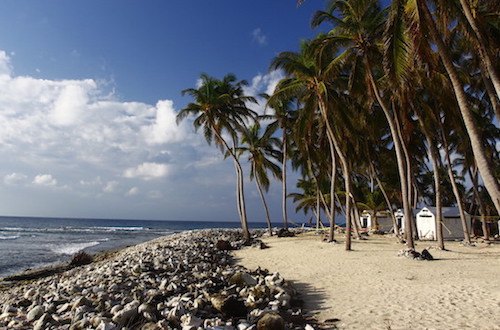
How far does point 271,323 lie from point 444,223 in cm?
2287

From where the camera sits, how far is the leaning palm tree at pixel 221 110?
19.7 m

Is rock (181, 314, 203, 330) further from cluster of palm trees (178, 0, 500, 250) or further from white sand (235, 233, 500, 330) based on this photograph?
cluster of palm trees (178, 0, 500, 250)

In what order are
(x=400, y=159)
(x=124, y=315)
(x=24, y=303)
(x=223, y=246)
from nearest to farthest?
(x=124, y=315)
(x=24, y=303)
(x=400, y=159)
(x=223, y=246)

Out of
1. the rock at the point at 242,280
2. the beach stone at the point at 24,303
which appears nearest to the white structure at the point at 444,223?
the rock at the point at 242,280

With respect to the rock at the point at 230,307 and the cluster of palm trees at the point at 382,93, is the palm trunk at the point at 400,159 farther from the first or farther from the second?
the rock at the point at 230,307

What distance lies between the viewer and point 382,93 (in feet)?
56.4

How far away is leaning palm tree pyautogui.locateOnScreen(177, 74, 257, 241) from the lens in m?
19.7

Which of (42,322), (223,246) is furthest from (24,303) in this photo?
(223,246)

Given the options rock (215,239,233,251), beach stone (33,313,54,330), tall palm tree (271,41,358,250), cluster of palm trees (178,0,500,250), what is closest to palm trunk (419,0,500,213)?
cluster of palm trees (178,0,500,250)

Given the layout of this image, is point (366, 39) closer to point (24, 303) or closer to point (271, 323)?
point (271, 323)

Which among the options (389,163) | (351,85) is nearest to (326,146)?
(351,85)

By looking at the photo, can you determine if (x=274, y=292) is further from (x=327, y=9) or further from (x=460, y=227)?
(x=460, y=227)

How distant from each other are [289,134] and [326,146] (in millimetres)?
4921

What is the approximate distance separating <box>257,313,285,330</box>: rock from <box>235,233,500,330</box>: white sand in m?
1.04
